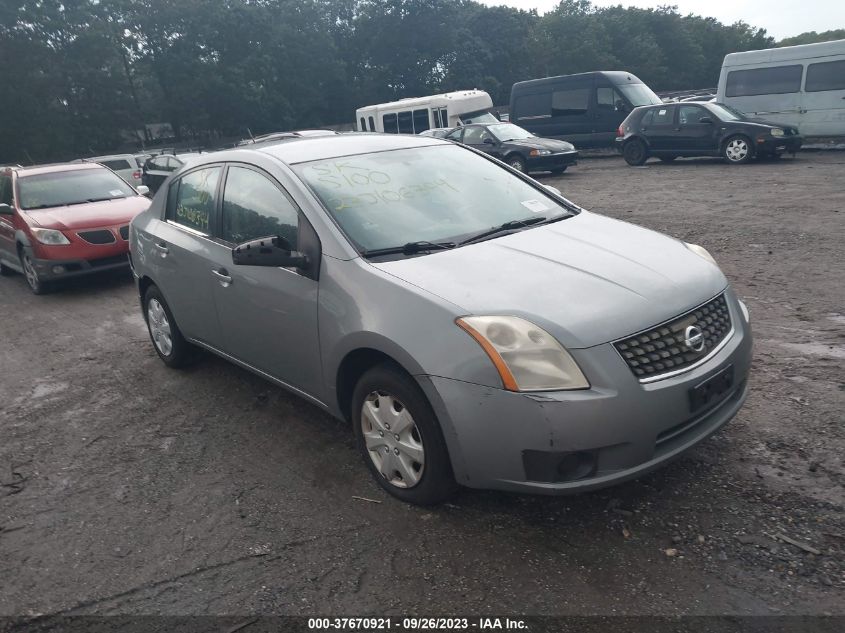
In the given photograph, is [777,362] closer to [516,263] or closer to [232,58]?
[516,263]

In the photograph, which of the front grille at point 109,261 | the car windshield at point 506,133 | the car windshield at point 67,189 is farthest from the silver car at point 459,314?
the car windshield at point 506,133

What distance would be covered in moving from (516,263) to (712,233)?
6515 millimetres

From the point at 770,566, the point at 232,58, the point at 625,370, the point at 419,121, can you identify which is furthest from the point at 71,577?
the point at 232,58

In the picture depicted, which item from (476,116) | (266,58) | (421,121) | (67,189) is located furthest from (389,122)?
(266,58)

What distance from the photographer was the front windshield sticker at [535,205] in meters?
4.18

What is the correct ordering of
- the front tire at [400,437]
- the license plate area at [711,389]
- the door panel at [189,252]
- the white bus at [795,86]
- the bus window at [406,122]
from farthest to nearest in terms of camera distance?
the bus window at [406,122] < the white bus at [795,86] < the door panel at [189,252] < the front tire at [400,437] < the license plate area at [711,389]

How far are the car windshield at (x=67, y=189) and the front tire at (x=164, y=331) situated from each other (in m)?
4.73

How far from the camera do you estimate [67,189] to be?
9656mm

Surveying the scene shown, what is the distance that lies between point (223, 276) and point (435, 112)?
20765 mm

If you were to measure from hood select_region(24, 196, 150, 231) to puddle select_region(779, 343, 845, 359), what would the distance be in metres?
7.43

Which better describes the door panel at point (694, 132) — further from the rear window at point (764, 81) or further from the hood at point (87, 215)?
the hood at point (87, 215)

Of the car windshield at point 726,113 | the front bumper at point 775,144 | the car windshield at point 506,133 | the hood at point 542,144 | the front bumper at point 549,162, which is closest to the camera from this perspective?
the front bumper at point 775,144

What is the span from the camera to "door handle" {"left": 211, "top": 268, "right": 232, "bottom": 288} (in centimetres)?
427

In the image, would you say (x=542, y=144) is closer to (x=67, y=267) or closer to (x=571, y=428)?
(x=67, y=267)
